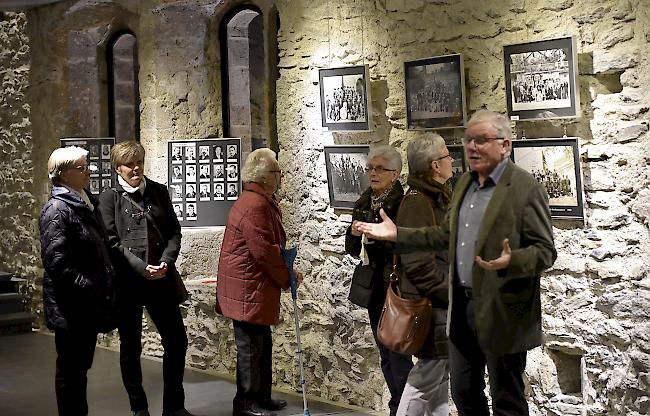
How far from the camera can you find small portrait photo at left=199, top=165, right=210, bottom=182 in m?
8.63

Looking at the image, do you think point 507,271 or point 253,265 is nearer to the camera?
point 507,271

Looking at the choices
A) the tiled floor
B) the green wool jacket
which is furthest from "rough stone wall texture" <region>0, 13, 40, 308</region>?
the green wool jacket

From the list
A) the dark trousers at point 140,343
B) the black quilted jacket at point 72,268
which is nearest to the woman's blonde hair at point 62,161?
the black quilted jacket at point 72,268

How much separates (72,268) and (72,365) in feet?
1.92

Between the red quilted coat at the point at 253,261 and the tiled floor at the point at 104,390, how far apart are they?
2.89 ft

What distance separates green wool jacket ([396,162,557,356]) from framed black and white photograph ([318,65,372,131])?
2.52 metres

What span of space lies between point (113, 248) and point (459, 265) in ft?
8.64

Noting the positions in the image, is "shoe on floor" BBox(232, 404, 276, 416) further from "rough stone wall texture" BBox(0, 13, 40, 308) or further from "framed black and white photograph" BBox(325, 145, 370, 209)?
"rough stone wall texture" BBox(0, 13, 40, 308)

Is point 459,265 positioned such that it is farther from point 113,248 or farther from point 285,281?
point 113,248

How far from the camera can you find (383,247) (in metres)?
5.74

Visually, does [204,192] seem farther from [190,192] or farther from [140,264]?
[140,264]

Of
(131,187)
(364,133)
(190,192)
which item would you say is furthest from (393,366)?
(190,192)

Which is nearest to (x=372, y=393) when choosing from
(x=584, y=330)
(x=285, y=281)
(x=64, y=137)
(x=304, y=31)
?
(x=285, y=281)

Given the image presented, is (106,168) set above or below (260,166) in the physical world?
above
